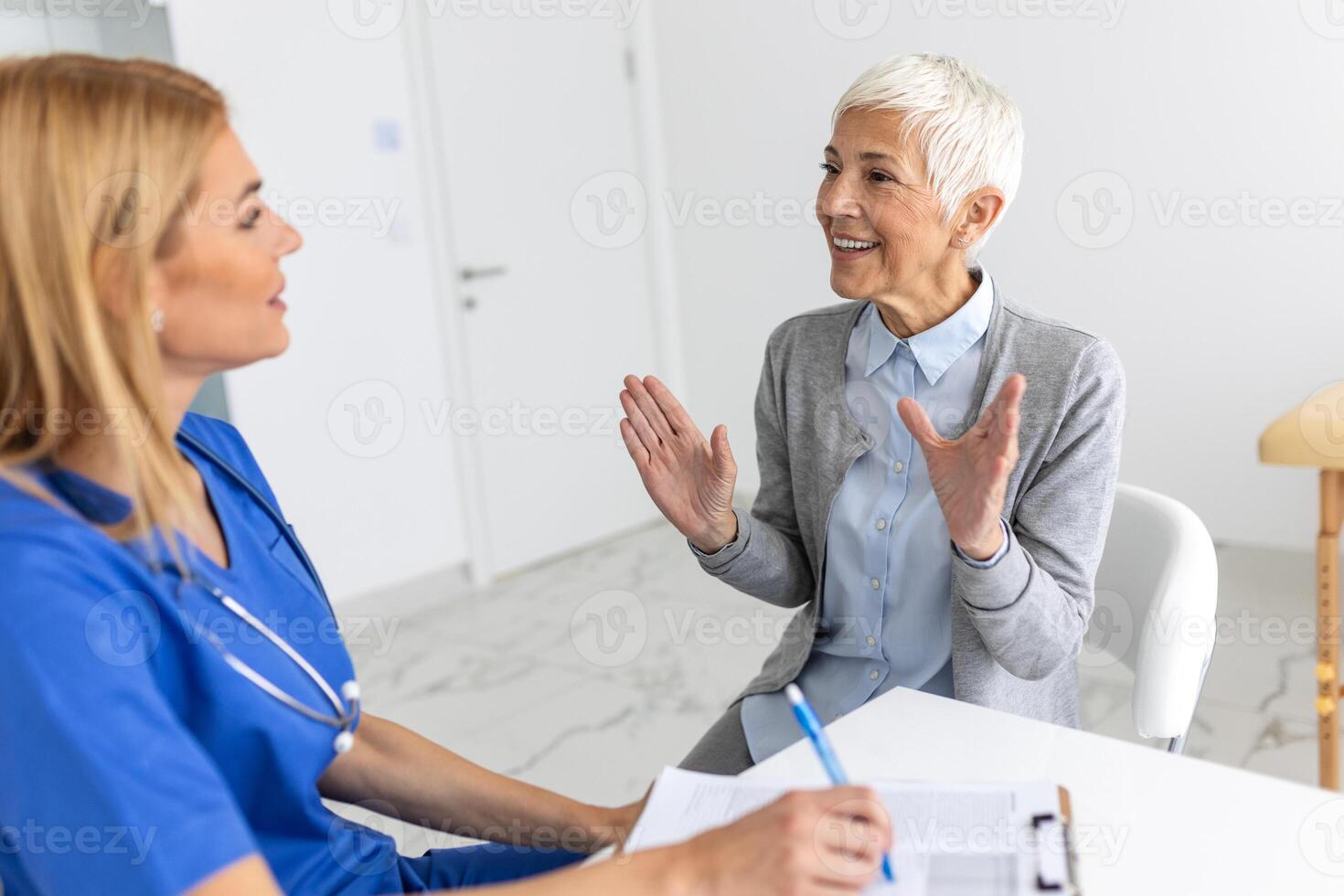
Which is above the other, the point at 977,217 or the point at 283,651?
the point at 977,217

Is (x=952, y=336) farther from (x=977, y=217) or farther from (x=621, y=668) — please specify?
(x=621, y=668)

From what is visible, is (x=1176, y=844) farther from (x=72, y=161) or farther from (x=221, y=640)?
(x=72, y=161)

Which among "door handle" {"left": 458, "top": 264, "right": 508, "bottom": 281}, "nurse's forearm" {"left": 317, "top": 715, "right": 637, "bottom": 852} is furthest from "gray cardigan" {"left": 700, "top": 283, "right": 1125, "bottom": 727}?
"door handle" {"left": 458, "top": 264, "right": 508, "bottom": 281}

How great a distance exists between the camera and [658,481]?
5.01 feet

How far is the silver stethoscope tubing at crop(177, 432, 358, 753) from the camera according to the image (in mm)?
963

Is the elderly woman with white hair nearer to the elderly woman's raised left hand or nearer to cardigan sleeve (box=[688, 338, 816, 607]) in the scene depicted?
cardigan sleeve (box=[688, 338, 816, 607])

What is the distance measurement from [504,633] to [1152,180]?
240 cm

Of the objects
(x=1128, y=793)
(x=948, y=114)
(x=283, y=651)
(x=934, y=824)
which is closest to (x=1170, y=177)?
(x=948, y=114)

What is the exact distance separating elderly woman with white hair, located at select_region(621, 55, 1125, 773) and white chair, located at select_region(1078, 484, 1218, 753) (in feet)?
0.25

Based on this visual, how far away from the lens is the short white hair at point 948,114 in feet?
4.94

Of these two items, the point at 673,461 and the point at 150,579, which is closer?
the point at 150,579

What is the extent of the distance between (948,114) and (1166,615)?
67cm

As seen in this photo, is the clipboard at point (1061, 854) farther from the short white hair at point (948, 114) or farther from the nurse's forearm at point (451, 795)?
the short white hair at point (948, 114)

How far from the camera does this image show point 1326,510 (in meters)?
2.05
